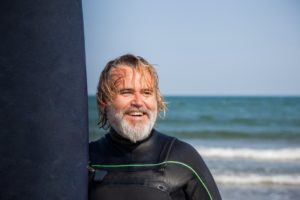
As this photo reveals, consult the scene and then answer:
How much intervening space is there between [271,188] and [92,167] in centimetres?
626

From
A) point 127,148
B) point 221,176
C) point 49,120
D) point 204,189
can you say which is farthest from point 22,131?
point 221,176

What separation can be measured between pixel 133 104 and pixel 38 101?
0.41 metres

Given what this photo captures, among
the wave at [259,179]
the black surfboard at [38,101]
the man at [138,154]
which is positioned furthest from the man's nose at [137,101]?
the wave at [259,179]

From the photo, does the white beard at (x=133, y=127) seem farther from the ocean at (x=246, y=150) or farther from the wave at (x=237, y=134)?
the wave at (x=237, y=134)

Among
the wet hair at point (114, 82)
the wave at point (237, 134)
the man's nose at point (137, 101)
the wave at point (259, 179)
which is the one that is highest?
the wet hair at point (114, 82)

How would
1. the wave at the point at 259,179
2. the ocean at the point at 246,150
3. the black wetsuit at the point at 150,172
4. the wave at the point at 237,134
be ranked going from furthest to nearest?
the wave at the point at 237,134, the wave at the point at 259,179, the ocean at the point at 246,150, the black wetsuit at the point at 150,172

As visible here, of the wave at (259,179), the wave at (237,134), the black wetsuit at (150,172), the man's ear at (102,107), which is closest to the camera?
the black wetsuit at (150,172)

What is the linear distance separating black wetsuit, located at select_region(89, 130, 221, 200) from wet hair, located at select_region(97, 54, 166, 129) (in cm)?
17

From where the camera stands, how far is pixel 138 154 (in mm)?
2039

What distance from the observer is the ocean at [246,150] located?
298 inches

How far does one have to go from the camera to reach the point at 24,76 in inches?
68.2

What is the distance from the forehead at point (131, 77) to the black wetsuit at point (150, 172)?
0.22 meters

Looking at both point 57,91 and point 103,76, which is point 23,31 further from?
point 103,76

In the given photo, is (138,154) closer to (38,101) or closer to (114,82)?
(114,82)
